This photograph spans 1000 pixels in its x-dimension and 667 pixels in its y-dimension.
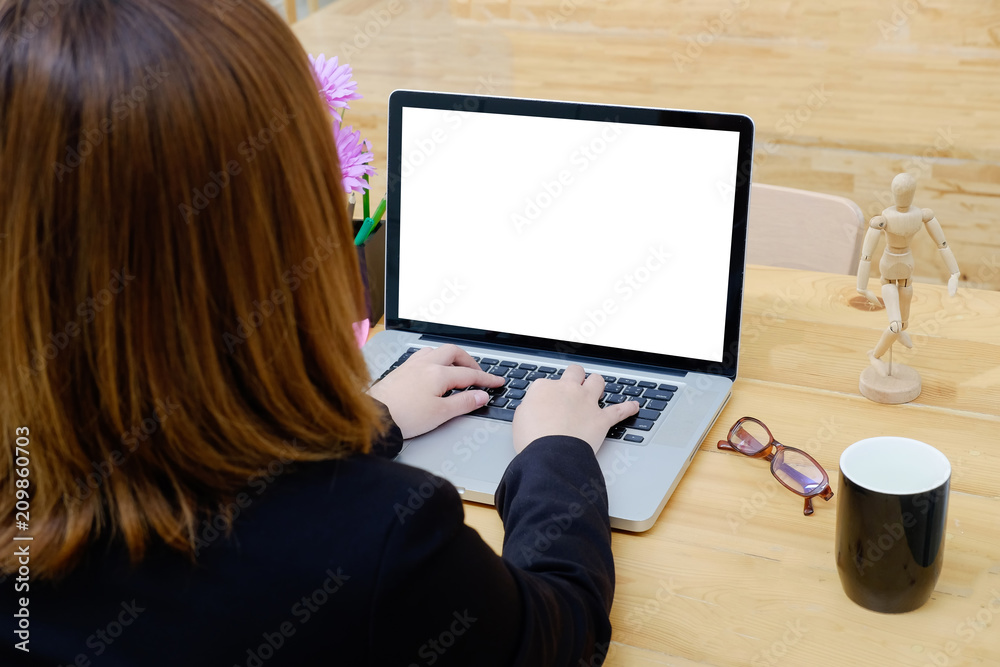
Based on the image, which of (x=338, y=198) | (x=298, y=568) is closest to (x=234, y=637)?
(x=298, y=568)

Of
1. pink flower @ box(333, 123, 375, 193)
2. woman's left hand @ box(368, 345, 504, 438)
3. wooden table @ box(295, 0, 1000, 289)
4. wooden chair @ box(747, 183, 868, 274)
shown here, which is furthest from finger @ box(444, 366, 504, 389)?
wooden table @ box(295, 0, 1000, 289)

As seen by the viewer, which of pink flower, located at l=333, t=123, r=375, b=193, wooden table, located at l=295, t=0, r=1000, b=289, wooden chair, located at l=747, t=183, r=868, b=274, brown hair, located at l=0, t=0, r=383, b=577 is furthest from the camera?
wooden table, located at l=295, t=0, r=1000, b=289

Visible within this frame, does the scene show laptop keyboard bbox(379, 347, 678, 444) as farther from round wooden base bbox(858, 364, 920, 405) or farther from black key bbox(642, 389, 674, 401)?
round wooden base bbox(858, 364, 920, 405)

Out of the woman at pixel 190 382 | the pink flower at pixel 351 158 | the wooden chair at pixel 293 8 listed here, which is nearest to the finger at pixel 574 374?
the pink flower at pixel 351 158

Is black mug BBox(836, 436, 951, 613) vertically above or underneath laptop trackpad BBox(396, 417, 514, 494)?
above

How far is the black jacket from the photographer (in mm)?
513

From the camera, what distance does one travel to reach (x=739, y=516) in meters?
0.83

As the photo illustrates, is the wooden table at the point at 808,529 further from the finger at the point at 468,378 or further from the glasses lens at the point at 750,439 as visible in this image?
the finger at the point at 468,378

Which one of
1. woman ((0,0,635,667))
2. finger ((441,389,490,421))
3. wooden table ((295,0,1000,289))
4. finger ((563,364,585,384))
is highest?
woman ((0,0,635,667))

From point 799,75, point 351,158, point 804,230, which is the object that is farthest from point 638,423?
point 799,75

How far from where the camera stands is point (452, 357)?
1012 mm

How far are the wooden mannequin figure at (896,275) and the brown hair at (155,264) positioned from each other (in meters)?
0.57

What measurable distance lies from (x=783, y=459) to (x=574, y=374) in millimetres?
216

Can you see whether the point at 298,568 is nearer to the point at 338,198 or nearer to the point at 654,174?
the point at 338,198
